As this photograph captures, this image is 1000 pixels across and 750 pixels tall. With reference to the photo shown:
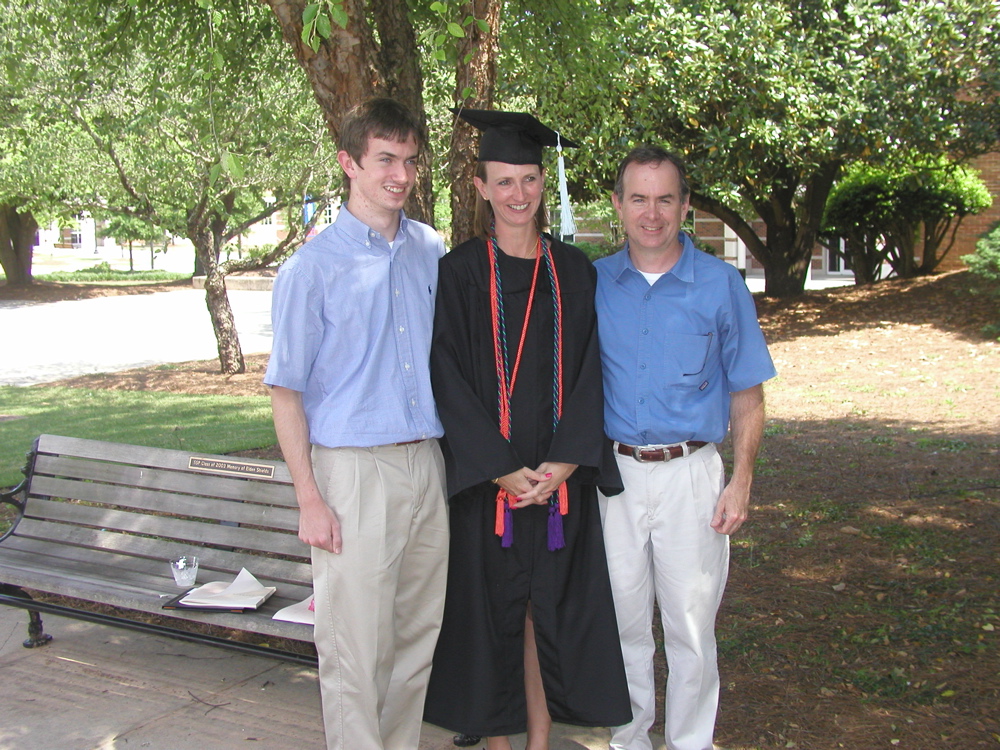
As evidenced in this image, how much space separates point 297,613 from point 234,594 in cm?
33

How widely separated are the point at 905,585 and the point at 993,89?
9.68 metres

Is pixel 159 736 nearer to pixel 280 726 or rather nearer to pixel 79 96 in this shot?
pixel 280 726

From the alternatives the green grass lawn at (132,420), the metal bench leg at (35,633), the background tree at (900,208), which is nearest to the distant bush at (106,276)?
the green grass lawn at (132,420)

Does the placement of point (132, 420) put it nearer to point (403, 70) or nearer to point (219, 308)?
point (219, 308)

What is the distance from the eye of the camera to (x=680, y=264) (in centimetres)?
310

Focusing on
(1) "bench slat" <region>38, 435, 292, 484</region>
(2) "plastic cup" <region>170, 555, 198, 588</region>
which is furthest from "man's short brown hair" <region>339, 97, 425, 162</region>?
(2) "plastic cup" <region>170, 555, 198, 588</region>

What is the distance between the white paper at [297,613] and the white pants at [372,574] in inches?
17.7

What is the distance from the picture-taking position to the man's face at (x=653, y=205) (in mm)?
3027

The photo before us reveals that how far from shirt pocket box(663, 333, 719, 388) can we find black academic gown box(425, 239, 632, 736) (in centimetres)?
22

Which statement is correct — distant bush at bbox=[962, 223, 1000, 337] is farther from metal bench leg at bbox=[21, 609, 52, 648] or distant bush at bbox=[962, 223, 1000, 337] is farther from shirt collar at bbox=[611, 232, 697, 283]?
metal bench leg at bbox=[21, 609, 52, 648]

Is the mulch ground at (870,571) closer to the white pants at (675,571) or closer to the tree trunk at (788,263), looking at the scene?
the white pants at (675,571)

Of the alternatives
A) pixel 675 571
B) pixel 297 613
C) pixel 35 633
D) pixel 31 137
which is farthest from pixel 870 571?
pixel 31 137

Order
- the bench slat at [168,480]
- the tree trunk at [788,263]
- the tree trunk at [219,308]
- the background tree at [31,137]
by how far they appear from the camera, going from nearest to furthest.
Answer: the bench slat at [168,480] < the background tree at [31,137] < the tree trunk at [219,308] < the tree trunk at [788,263]

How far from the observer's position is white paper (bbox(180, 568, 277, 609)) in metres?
3.64
